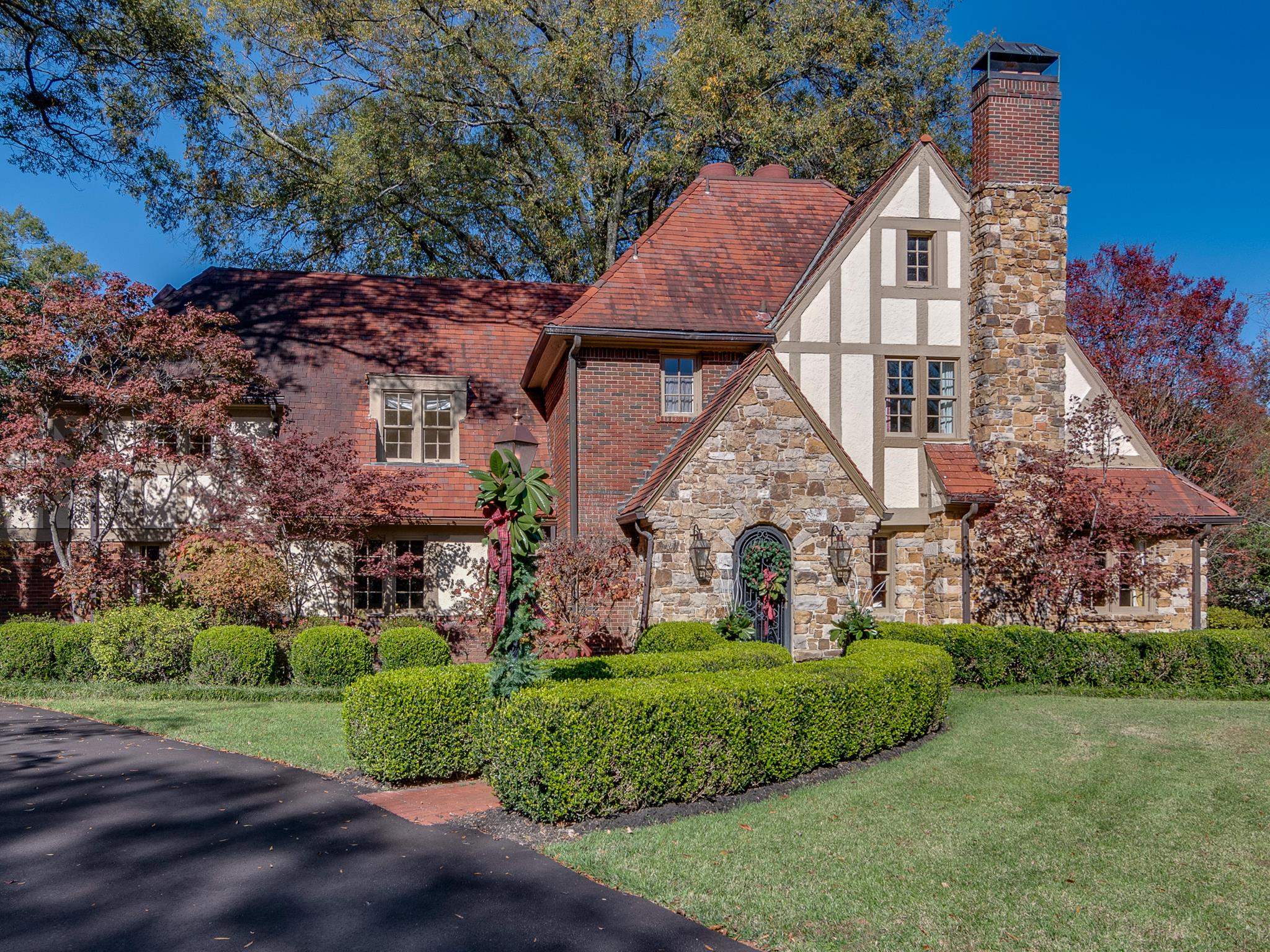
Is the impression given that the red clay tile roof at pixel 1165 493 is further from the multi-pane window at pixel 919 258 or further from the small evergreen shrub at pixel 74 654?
the small evergreen shrub at pixel 74 654

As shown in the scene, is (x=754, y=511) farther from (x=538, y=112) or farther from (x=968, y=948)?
(x=538, y=112)

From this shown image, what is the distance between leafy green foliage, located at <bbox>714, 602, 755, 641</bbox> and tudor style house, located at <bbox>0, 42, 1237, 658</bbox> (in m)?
1.01

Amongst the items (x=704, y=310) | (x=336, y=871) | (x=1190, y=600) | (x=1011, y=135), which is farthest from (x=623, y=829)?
(x=1011, y=135)

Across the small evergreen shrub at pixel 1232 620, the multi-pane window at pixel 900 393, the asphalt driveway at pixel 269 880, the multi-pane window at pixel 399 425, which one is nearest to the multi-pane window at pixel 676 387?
the multi-pane window at pixel 900 393

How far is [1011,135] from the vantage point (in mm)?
17438

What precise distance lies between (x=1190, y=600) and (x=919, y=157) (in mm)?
9691

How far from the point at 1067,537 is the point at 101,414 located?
1677cm

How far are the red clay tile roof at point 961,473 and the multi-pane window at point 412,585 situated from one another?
9.69m

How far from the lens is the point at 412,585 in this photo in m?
17.5

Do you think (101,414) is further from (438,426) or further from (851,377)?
(851,377)

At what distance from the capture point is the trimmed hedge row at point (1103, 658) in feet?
48.4

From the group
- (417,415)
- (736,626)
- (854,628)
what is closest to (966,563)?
(854,628)

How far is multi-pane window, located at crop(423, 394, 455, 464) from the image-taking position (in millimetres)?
18828

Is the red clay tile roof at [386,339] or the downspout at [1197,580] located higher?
the red clay tile roof at [386,339]
